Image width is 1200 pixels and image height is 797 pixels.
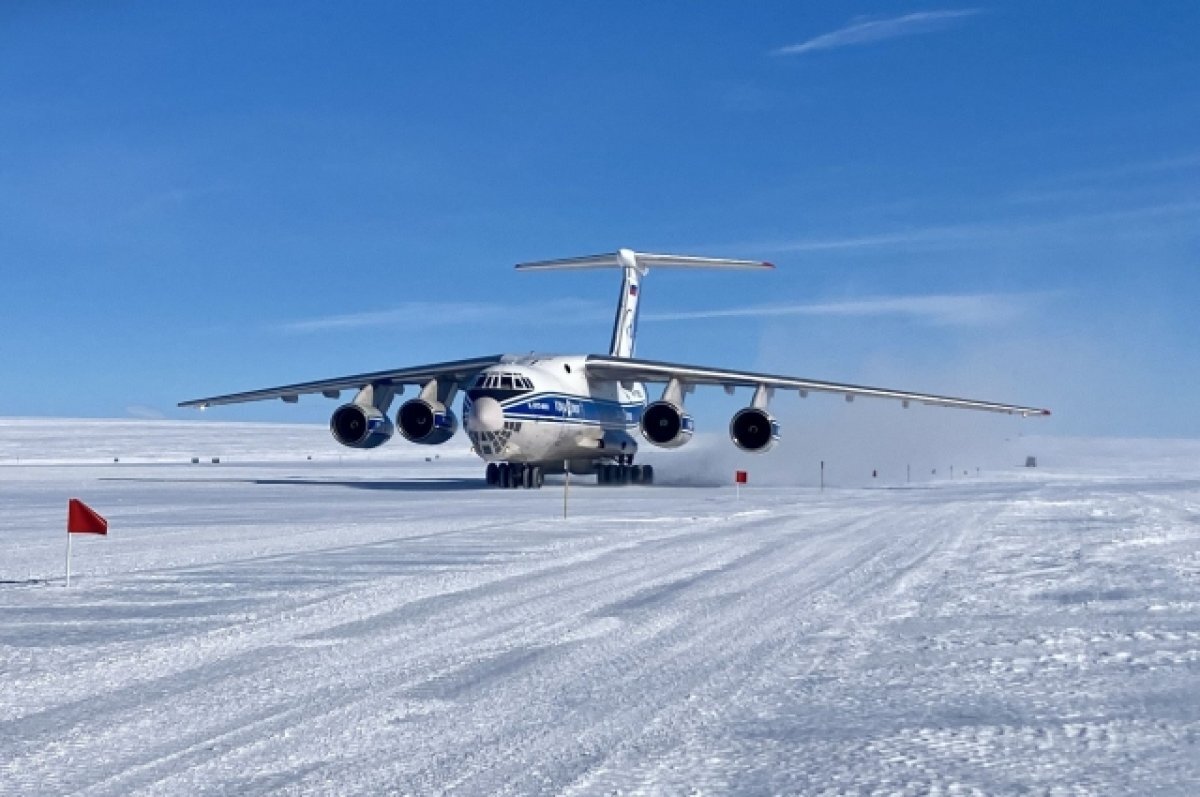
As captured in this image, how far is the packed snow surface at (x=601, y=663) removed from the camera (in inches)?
189

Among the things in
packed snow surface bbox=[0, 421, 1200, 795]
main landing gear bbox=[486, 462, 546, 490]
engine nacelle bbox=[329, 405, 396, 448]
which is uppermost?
engine nacelle bbox=[329, 405, 396, 448]

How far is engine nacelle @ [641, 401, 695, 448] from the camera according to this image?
31.6 m

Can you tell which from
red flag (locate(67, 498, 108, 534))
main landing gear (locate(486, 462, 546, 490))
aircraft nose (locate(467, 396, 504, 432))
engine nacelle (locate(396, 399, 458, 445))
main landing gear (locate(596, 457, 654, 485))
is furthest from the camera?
main landing gear (locate(596, 457, 654, 485))

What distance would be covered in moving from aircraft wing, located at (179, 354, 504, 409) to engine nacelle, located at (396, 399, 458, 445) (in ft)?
2.65

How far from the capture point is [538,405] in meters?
30.8

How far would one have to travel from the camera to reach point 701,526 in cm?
1742

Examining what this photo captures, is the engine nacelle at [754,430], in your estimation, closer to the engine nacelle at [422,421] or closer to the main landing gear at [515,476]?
the main landing gear at [515,476]

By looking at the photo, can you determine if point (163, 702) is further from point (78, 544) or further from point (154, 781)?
point (78, 544)

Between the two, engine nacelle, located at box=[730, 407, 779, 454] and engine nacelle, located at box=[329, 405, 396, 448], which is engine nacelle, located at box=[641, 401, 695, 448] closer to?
engine nacelle, located at box=[730, 407, 779, 454]

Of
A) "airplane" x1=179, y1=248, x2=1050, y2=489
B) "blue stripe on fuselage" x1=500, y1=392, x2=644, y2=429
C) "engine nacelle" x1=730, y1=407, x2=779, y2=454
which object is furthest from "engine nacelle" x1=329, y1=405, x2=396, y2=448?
"engine nacelle" x1=730, y1=407, x2=779, y2=454

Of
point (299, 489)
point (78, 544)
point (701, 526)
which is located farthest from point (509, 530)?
point (299, 489)

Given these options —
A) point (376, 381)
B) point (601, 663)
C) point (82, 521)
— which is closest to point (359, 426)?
point (376, 381)

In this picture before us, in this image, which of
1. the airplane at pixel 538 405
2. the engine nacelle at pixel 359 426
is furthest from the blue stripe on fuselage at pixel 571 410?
the engine nacelle at pixel 359 426

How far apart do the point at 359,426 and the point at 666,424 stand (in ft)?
25.6
